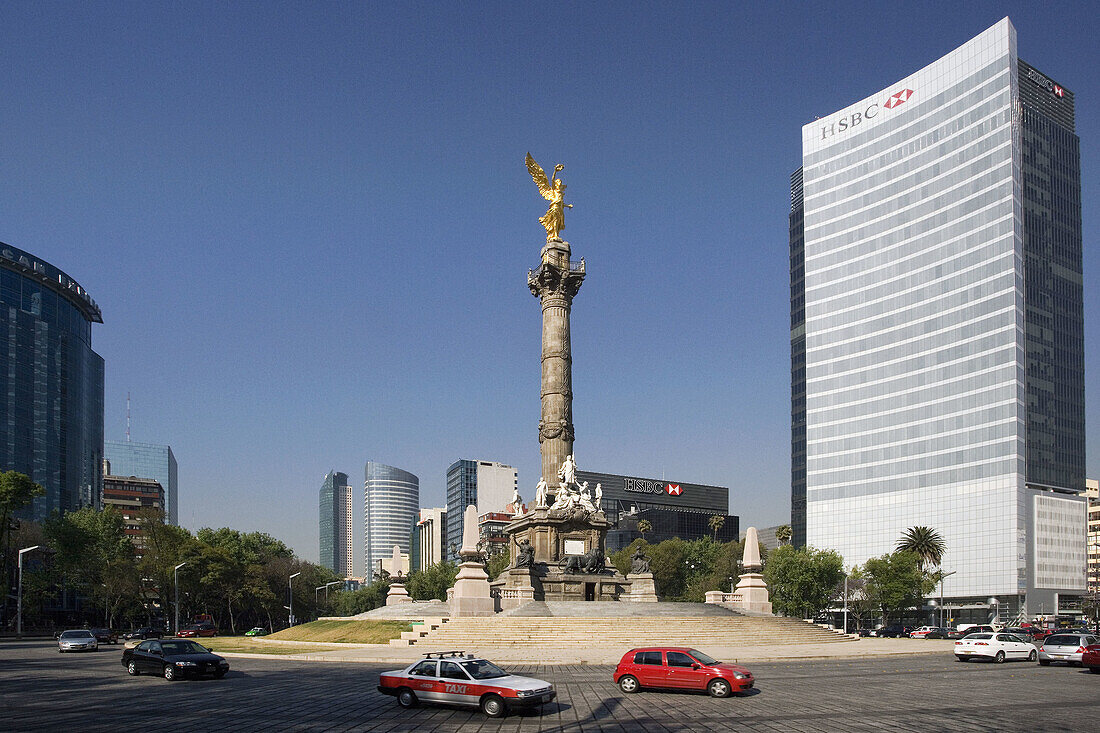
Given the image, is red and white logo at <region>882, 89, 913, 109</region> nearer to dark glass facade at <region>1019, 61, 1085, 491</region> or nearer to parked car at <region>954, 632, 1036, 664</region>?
dark glass facade at <region>1019, 61, 1085, 491</region>

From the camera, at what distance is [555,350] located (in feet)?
219

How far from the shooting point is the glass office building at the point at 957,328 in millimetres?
118625

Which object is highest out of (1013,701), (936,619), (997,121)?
(997,121)

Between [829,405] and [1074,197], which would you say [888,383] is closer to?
[829,405]

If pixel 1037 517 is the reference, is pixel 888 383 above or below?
above

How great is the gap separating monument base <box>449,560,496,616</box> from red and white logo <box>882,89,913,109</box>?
11569 centimetres

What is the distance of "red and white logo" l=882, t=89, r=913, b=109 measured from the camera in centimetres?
13600

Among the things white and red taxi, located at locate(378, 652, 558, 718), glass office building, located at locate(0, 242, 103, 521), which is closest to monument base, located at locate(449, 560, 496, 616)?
white and red taxi, located at locate(378, 652, 558, 718)

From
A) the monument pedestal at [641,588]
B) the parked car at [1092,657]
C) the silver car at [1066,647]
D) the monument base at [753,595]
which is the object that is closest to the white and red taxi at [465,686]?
the parked car at [1092,657]

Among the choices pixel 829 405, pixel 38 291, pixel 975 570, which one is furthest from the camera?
pixel 38 291

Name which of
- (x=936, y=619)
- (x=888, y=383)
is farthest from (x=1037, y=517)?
(x=888, y=383)

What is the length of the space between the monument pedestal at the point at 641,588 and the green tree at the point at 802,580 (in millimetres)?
27968

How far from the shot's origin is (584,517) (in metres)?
60.8

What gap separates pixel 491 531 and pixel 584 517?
5303 inches
